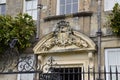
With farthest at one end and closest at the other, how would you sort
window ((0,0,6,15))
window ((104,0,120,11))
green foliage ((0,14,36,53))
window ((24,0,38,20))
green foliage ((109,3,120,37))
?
window ((0,0,6,15))
window ((24,0,38,20))
green foliage ((0,14,36,53))
window ((104,0,120,11))
green foliage ((109,3,120,37))

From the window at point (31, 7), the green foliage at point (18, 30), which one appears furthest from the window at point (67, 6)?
the green foliage at point (18, 30)

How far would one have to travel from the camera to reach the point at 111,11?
33.9ft

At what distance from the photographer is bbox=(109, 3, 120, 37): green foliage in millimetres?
9695

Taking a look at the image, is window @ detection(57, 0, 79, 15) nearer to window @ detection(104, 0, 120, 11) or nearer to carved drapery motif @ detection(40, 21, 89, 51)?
carved drapery motif @ detection(40, 21, 89, 51)

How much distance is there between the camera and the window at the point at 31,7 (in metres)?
12.4

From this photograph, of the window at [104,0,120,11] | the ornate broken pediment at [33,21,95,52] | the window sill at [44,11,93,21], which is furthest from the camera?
the window sill at [44,11,93,21]

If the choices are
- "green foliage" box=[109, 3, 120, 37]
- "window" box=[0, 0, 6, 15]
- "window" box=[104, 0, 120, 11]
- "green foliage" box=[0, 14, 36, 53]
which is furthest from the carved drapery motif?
"window" box=[0, 0, 6, 15]

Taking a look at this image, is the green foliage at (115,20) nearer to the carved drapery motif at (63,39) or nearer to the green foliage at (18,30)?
the carved drapery motif at (63,39)

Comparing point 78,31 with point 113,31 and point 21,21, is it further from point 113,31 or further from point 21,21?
point 21,21

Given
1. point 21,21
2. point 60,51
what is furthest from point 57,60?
point 21,21

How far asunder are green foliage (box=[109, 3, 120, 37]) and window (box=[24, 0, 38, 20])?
12.5ft

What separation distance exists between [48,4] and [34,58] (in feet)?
7.82

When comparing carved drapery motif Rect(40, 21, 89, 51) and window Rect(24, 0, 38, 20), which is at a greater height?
window Rect(24, 0, 38, 20)

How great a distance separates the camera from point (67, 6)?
11.6m
